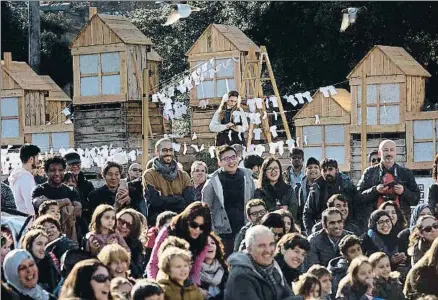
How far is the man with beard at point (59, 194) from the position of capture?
40.5 ft

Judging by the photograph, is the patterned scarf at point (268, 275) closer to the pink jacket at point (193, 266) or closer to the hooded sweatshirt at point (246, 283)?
the hooded sweatshirt at point (246, 283)

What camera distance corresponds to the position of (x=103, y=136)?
24609 mm

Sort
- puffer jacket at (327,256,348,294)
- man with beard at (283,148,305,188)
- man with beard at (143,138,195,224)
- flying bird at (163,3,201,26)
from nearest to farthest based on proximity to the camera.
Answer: puffer jacket at (327,256,348,294) → man with beard at (143,138,195,224) → man with beard at (283,148,305,188) → flying bird at (163,3,201,26)

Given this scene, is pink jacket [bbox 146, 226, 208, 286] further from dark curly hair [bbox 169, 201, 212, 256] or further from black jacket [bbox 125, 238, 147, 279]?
black jacket [bbox 125, 238, 147, 279]

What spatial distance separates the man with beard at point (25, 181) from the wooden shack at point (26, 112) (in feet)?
37.2

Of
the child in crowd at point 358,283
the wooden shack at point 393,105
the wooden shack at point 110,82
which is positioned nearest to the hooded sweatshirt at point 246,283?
the child in crowd at point 358,283

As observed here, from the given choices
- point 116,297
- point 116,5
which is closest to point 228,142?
point 116,297

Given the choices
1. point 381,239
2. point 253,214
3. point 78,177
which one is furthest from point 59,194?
point 381,239

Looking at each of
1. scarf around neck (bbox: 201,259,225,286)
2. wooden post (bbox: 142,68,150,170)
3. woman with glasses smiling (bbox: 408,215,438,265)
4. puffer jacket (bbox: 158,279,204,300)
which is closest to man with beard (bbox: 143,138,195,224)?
woman with glasses smiling (bbox: 408,215,438,265)

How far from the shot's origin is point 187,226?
10.4 m

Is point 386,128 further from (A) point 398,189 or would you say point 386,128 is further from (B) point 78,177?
(B) point 78,177

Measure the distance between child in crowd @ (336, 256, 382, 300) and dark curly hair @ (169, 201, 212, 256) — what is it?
4.41ft

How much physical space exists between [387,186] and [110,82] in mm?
10805

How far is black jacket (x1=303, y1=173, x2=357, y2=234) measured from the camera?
13680 mm
